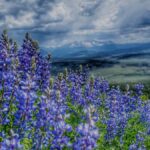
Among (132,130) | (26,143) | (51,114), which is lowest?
(132,130)

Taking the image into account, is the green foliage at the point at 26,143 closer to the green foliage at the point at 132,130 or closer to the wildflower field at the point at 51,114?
the wildflower field at the point at 51,114

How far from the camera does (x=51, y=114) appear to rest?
6.87 metres

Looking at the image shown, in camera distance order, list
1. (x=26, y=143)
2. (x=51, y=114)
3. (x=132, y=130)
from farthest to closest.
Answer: (x=132, y=130), (x=26, y=143), (x=51, y=114)

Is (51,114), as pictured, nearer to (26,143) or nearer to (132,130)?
(26,143)

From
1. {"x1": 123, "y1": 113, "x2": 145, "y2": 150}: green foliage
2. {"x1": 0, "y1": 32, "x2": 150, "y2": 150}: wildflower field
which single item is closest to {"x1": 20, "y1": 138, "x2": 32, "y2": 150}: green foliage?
{"x1": 0, "y1": 32, "x2": 150, "y2": 150}: wildflower field

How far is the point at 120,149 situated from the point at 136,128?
2578 millimetres

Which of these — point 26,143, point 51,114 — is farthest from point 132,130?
point 51,114

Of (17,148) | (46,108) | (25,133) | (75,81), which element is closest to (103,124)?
(75,81)

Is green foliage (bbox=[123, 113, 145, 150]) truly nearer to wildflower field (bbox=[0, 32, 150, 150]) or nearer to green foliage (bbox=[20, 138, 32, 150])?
wildflower field (bbox=[0, 32, 150, 150])

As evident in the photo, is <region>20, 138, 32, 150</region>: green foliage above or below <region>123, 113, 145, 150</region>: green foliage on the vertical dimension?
above

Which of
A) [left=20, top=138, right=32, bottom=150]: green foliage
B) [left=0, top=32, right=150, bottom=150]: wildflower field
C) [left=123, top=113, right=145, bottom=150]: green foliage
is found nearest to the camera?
[left=0, top=32, right=150, bottom=150]: wildflower field

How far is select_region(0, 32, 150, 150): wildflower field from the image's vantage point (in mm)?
6020

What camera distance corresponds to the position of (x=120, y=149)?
11086mm

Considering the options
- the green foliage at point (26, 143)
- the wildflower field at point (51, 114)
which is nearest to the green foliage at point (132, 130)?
the wildflower field at point (51, 114)
